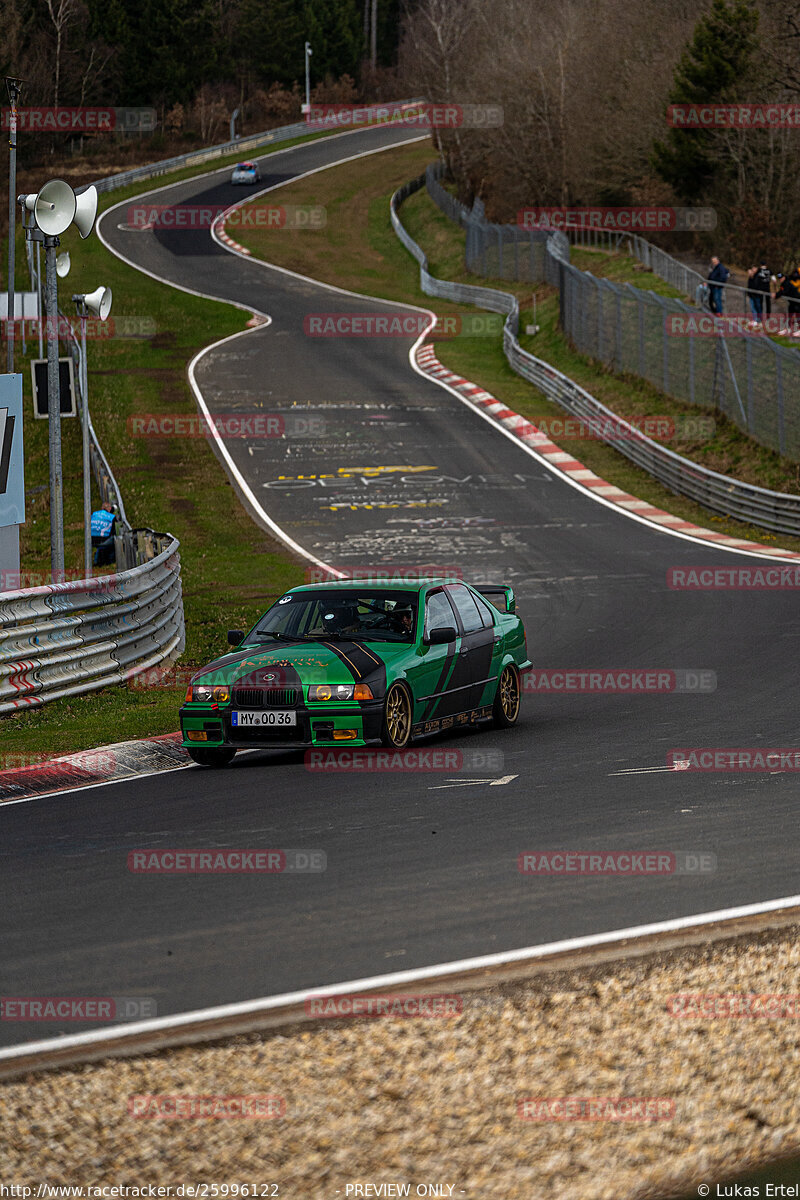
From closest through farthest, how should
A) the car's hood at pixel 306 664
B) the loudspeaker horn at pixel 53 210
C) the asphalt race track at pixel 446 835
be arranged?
the asphalt race track at pixel 446 835, the car's hood at pixel 306 664, the loudspeaker horn at pixel 53 210

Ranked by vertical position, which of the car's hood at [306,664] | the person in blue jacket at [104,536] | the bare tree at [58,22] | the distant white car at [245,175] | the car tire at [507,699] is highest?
the bare tree at [58,22]

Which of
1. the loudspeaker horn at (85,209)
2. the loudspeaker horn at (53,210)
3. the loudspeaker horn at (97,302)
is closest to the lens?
the loudspeaker horn at (53,210)

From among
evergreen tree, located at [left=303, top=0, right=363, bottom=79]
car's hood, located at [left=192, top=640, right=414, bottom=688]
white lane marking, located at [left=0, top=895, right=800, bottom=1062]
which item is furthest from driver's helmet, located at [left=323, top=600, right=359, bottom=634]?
evergreen tree, located at [left=303, top=0, right=363, bottom=79]

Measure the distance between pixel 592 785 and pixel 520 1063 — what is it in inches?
188

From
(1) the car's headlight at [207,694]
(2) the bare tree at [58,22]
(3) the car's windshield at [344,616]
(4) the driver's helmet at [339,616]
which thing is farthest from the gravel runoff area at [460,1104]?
(2) the bare tree at [58,22]

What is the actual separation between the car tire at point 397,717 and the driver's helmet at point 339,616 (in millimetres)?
877

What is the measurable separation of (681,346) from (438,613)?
2362 centimetres

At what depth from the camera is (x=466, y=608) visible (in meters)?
13.6

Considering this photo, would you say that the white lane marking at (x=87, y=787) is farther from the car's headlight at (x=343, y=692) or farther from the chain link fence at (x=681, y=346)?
the chain link fence at (x=681, y=346)

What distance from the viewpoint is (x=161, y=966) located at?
21.7 ft

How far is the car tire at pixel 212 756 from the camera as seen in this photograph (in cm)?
1203

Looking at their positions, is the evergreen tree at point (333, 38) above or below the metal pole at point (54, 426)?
above

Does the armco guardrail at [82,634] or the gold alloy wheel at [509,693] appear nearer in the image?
the gold alloy wheel at [509,693]

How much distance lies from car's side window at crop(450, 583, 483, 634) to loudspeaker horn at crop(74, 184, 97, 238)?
601 cm
